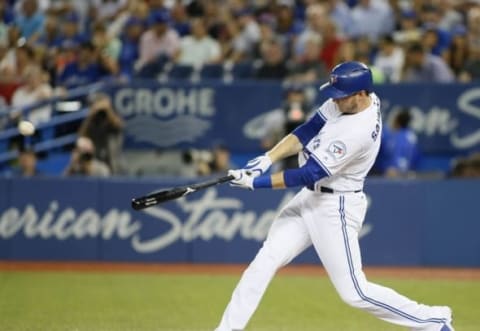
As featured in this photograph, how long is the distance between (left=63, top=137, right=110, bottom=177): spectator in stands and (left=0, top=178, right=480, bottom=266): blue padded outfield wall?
465 mm

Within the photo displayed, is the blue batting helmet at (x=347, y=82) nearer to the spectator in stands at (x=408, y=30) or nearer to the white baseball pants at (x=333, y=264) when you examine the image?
the white baseball pants at (x=333, y=264)

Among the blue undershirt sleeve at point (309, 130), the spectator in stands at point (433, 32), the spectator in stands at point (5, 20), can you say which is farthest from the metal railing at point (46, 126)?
the blue undershirt sleeve at point (309, 130)

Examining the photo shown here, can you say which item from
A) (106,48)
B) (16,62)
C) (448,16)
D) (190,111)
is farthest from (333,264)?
(448,16)

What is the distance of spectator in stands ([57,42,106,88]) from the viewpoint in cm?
1508

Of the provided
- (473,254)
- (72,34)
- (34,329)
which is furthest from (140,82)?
(34,329)

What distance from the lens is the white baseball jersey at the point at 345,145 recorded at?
23.4 feet

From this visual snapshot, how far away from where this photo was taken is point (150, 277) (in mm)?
11984

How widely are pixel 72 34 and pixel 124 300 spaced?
693 centimetres

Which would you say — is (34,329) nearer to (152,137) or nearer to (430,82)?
(152,137)

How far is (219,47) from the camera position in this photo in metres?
15.6

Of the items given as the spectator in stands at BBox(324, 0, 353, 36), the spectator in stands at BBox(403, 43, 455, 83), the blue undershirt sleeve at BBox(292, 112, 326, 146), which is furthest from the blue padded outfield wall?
the blue undershirt sleeve at BBox(292, 112, 326, 146)

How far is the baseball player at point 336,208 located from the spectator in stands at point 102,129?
21.7 feet

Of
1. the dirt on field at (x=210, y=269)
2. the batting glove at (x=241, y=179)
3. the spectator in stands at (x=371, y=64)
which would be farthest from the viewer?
the spectator in stands at (x=371, y=64)

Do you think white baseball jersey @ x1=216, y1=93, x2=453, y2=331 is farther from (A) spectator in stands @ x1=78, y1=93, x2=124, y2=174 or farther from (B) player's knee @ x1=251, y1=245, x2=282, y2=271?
(A) spectator in stands @ x1=78, y1=93, x2=124, y2=174
